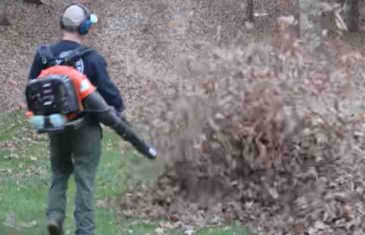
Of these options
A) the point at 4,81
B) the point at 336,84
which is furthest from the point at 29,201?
the point at 4,81

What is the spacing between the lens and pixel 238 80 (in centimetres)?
816

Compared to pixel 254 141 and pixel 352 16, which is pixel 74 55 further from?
pixel 352 16

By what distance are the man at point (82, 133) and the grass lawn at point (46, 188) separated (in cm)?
77

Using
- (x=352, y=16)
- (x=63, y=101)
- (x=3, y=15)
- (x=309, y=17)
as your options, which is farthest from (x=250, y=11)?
(x=63, y=101)

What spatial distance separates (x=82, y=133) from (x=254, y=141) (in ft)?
6.90

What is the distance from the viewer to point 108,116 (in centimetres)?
643

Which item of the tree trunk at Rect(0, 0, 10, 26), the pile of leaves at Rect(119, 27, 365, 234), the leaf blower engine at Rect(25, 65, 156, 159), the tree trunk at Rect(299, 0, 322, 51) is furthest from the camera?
the tree trunk at Rect(0, 0, 10, 26)

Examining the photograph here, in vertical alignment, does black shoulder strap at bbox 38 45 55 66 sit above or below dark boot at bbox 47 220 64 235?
above

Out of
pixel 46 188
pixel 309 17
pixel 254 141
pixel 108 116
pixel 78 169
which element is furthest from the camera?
pixel 309 17

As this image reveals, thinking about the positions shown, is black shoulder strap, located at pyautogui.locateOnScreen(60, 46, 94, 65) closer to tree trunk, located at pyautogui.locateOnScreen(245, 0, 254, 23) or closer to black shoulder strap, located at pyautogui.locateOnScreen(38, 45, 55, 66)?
black shoulder strap, located at pyautogui.locateOnScreen(38, 45, 55, 66)

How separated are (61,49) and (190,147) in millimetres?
2131

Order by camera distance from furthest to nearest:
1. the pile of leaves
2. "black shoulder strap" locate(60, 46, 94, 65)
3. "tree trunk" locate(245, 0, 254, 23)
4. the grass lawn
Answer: "tree trunk" locate(245, 0, 254, 23)
the pile of leaves
the grass lawn
"black shoulder strap" locate(60, 46, 94, 65)

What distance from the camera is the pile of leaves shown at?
8000 mm

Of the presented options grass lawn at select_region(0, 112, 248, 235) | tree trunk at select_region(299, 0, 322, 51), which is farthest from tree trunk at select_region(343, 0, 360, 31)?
grass lawn at select_region(0, 112, 248, 235)
